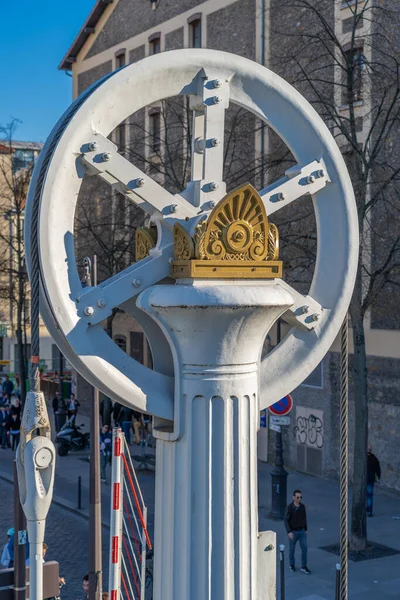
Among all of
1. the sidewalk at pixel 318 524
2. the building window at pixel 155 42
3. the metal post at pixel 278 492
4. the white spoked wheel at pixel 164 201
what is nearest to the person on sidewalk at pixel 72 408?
the sidewalk at pixel 318 524

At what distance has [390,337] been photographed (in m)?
19.8

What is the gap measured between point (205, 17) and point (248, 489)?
78.7ft

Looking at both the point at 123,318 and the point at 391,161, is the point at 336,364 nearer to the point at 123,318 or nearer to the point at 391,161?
the point at 391,161

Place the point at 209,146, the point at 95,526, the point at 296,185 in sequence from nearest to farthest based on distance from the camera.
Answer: the point at 209,146
the point at 296,185
the point at 95,526

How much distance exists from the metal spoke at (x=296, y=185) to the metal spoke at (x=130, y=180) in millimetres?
412

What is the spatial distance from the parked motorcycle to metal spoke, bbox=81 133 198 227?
2234cm

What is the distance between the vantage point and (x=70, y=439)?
1011 inches

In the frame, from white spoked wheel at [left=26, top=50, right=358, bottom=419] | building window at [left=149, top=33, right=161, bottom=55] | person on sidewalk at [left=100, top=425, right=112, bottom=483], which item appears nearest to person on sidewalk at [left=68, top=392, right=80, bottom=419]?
person on sidewalk at [left=100, top=425, right=112, bottom=483]

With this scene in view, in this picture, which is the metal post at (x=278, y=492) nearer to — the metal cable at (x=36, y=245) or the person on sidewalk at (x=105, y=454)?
the person on sidewalk at (x=105, y=454)

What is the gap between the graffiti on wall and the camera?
70.6 feet

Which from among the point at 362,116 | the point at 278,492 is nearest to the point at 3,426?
the point at 278,492

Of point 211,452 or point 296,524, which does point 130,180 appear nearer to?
point 211,452

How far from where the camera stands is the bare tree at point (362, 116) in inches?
610

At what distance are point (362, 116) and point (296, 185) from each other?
15.8 m
